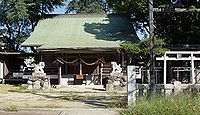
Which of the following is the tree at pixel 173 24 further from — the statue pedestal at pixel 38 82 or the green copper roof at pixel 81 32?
the statue pedestal at pixel 38 82

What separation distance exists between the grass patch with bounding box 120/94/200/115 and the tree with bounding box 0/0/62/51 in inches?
1048

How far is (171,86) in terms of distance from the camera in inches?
471

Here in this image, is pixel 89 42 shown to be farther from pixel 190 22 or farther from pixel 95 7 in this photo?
pixel 95 7

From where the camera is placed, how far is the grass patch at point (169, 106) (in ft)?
Result: 32.3

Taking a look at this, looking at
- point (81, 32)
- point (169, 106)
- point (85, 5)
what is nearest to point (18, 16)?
point (81, 32)

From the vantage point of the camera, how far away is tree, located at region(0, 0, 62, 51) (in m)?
36.3

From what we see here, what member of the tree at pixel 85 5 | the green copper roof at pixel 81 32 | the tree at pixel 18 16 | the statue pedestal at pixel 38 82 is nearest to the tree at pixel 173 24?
the green copper roof at pixel 81 32

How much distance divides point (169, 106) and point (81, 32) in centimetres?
2247

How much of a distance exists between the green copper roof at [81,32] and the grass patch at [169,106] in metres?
16.8

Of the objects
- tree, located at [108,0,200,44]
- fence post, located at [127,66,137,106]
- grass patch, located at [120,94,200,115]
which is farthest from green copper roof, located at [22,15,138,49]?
grass patch, located at [120,94,200,115]

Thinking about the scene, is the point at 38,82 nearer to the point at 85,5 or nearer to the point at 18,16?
the point at 18,16

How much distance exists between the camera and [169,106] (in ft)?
33.7

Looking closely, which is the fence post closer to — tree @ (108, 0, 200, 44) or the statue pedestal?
tree @ (108, 0, 200, 44)

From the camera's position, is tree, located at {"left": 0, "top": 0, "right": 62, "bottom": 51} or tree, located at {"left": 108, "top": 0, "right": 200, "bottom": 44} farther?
tree, located at {"left": 0, "top": 0, "right": 62, "bottom": 51}
